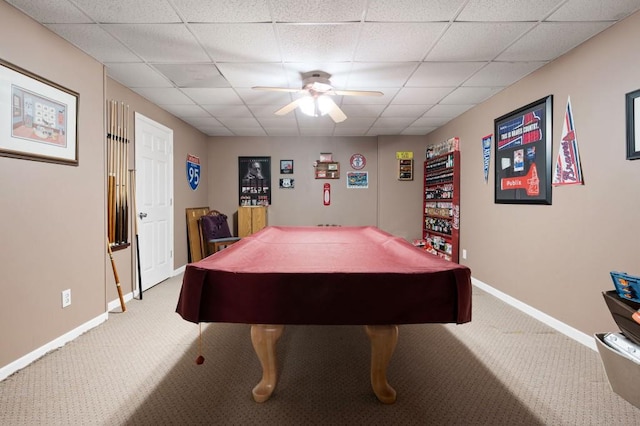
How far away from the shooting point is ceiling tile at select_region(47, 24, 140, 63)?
7.36 ft

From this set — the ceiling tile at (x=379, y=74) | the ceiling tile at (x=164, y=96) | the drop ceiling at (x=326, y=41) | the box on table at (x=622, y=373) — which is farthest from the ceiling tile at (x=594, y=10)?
the ceiling tile at (x=164, y=96)

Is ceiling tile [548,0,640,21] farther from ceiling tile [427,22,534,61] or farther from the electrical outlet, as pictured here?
the electrical outlet

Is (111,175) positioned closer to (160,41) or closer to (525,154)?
(160,41)

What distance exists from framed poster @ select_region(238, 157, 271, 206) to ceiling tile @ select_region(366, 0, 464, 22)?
4.02 meters

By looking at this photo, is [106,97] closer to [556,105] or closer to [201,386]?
[201,386]

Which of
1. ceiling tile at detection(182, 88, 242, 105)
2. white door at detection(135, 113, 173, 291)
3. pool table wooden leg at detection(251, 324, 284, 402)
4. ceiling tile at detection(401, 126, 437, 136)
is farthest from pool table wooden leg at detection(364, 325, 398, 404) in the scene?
ceiling tile at detection(401, 126, 437, 136)

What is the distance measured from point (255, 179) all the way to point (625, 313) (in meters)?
5.24

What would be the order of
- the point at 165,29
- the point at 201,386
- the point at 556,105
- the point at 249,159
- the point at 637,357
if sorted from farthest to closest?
1. the point at 249,159
2. the point at 556,105
3. the point at 165,29
4. the point at 201,386
5. the point at 637,357

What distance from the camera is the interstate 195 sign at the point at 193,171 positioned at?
4984 millimetres

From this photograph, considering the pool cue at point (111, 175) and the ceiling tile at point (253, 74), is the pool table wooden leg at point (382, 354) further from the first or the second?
the pool cue at point (111, 175)

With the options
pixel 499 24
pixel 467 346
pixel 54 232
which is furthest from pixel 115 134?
pixel 467 346

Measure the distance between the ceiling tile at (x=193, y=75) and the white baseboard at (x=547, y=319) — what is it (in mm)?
3858

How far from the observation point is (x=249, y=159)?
5832mm

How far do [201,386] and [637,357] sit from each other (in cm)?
238
